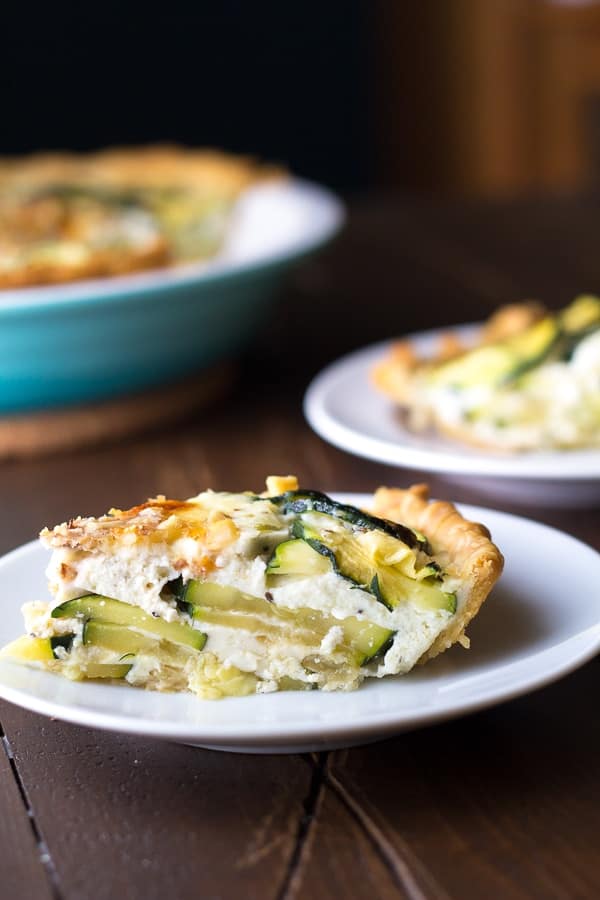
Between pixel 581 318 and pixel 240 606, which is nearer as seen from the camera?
pixel 240 606

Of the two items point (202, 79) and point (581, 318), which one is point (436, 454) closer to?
point (581, 318)

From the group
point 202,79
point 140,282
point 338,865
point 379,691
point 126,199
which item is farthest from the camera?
point 202,79

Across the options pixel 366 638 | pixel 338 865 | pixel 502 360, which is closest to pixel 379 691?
pixel 366 638

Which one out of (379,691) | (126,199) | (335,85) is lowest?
(335,85)

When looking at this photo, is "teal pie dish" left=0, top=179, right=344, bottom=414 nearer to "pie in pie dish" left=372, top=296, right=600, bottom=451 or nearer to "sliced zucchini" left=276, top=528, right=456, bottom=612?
"pie in pie dish" left=372, top=296, right=600, bottom=451

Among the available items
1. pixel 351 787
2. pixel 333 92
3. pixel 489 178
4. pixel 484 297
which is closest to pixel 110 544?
pixel 351 787

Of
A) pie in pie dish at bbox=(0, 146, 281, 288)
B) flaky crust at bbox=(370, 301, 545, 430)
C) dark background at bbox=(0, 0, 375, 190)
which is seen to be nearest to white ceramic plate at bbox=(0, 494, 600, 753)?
flaky crust at bbox=(370, 301, 545, 430)

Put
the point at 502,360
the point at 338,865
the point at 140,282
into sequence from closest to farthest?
the point at 338,865
the point at 502,360
the point at 140,282
